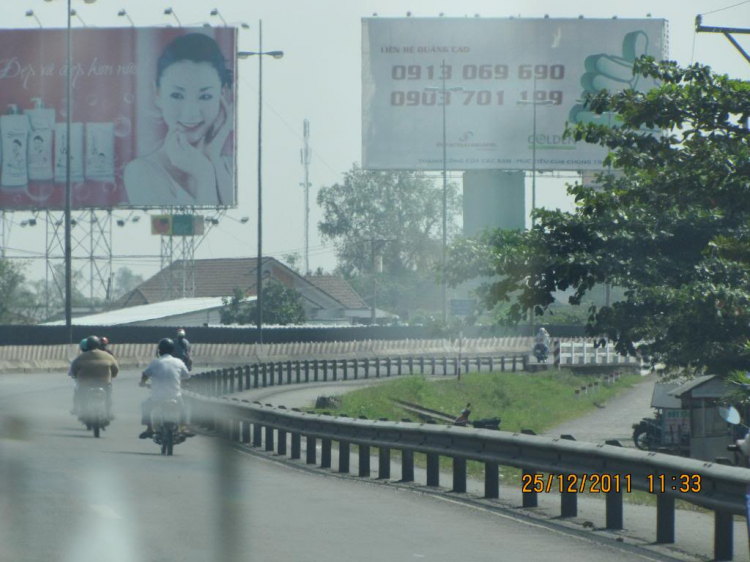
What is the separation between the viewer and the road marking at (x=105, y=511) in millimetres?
11016

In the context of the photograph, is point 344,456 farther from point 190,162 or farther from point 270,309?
point 270,309

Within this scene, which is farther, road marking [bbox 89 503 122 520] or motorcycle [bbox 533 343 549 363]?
motorcycle [bbox 533 343 549 363]

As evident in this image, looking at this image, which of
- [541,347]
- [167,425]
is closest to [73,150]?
[541,347]

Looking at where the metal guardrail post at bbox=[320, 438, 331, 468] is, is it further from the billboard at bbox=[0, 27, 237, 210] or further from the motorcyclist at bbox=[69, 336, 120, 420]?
the billboard at bbox=[0, 27, 237, 210]

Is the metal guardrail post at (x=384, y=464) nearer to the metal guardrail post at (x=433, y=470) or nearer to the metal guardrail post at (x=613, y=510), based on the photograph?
the metal guardrail post at (x=433, y=470)

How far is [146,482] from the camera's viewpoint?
14102mm

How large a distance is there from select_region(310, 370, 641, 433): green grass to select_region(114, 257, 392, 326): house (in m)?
46.1

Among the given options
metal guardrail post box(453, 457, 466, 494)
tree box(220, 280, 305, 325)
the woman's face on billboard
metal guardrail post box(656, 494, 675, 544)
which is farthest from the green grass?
tree box(220, 280, 305, 325)

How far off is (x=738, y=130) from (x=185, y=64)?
166 feet

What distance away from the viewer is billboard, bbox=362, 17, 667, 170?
71.4m

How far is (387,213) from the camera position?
12050 centimetres

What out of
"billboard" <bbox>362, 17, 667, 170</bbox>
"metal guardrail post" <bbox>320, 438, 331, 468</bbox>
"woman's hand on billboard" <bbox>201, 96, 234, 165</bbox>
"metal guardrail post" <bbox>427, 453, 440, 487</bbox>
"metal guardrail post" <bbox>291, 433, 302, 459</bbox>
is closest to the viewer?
"metal guardrail post" <bbox>427, 453, 440, 487</bbox>

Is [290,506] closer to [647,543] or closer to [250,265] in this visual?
[647,543]

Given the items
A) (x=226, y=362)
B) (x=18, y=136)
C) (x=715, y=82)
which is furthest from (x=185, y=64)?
(x=715, y=82)
